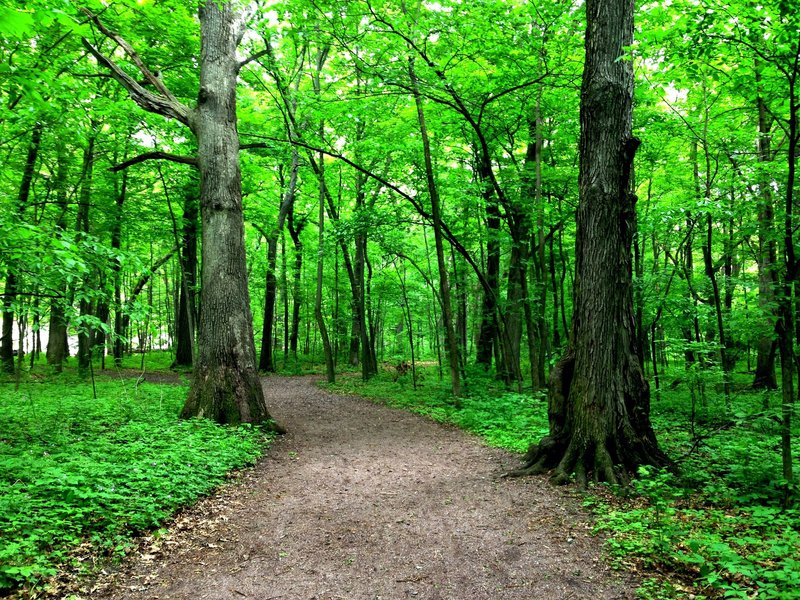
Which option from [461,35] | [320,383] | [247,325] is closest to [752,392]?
[461,35]

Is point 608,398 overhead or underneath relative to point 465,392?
overhead

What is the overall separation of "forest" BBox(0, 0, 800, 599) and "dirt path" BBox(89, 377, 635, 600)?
336mm

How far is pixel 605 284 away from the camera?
17.4 feet

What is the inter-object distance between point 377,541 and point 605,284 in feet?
12.8

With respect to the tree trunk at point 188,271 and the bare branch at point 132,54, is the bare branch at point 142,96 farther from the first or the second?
the tree trunk at point 188,271

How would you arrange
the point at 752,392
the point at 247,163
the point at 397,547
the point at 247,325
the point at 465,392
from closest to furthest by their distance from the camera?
the point at 397,547 → the point at 247,325 → the point at 752,392 → the point at 465,392 → the point at 247,163

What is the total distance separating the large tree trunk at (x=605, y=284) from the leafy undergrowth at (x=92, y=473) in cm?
417

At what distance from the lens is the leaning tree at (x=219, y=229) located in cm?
769

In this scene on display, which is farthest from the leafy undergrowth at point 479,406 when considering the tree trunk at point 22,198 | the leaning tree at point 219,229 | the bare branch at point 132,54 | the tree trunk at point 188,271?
the bare branch at point 132,54

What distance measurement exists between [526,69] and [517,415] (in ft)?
23.9


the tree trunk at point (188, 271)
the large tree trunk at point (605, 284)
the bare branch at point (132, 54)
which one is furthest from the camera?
the tree trunk at point (188, 271)

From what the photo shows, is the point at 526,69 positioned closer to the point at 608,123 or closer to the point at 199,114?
the point at 608,123

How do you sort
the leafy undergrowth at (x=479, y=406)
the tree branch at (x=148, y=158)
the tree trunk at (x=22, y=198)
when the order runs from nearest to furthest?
the leafy undergrowth at (x=479, y=406)
the tree branch at (x=148, y=158)
the tree trunk at (x=22, y=198)

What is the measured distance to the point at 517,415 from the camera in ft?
29.7
